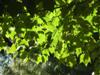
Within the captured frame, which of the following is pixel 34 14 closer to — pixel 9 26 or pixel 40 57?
pixel 9 26

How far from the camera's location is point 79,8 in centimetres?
505

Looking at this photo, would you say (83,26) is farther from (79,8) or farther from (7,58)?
(7,58)

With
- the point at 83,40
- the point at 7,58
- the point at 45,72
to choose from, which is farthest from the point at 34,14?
the point at 7,58

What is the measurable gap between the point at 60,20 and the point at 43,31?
0.56m

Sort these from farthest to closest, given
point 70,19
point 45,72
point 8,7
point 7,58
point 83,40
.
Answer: point 7,58 < point 45,72 < point 83,40 < point 70,19 < point 8,7

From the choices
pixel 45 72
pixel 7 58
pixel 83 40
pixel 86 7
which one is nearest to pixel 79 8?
pixel 86 7

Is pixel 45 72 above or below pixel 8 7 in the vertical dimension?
above

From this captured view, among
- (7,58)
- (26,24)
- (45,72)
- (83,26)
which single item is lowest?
(83,26)

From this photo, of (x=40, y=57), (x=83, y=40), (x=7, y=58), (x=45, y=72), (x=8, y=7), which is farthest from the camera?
(x=7, y=58)

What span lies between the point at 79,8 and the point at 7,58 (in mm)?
16544

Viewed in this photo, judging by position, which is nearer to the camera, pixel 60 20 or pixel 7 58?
pixel 60 20

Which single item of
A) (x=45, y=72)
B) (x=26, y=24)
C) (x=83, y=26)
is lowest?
(x=83, y=26)

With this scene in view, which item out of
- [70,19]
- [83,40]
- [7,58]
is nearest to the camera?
[70,19]

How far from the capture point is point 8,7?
16.5 feet
